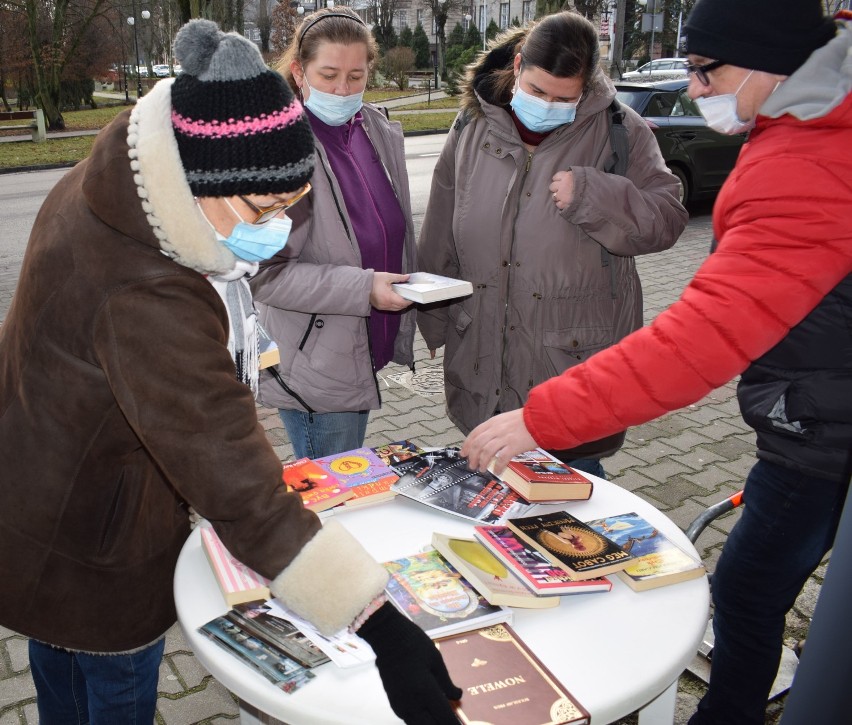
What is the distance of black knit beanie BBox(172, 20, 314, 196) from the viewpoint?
4.10ft

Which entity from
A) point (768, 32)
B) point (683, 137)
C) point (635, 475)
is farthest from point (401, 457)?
point (683, 137)

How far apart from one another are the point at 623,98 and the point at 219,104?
352 inches

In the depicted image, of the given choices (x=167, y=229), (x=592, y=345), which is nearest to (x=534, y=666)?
(x=167, y=229)

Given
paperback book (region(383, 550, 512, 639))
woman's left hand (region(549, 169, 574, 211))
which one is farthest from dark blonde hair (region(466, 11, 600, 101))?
paperback book (region(383, 550, 512, 639))

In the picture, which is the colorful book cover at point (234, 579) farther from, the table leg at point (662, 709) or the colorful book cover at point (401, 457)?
the table leg at point (662, 709)

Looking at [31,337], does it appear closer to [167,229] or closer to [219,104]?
[167,229]

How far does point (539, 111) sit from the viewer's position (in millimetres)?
2467

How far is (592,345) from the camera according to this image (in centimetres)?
254

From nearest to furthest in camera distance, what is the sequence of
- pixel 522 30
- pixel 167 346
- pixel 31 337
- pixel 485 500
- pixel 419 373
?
1. pixel 167 346
2. pixel 31 337
3. pixel 485 500
4. pixel 522 30
5. pixel 419 373

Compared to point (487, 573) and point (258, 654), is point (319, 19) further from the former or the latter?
point (258, 654)

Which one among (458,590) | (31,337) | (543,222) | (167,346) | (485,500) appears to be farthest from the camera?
(543,222)

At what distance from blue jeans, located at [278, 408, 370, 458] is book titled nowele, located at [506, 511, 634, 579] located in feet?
2.90

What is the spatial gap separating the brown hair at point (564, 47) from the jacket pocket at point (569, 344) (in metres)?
0.78

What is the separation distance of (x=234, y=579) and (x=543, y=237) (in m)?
1.44
